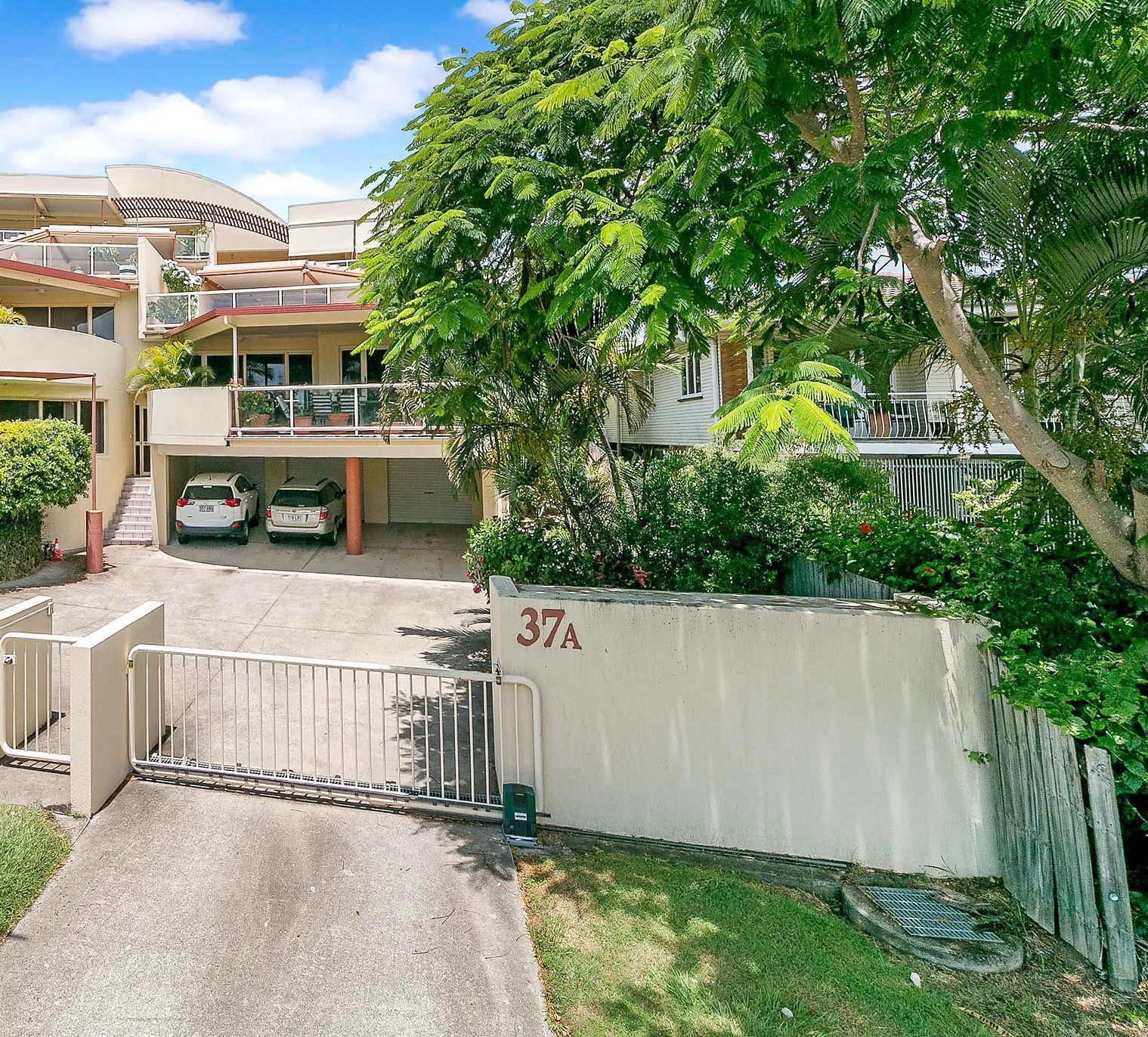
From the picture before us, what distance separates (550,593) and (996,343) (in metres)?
5.03

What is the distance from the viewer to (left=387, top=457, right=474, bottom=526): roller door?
2084 cm

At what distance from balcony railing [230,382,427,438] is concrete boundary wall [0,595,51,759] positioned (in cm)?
887

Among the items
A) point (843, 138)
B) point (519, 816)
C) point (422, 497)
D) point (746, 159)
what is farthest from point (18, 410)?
point (843, 138)

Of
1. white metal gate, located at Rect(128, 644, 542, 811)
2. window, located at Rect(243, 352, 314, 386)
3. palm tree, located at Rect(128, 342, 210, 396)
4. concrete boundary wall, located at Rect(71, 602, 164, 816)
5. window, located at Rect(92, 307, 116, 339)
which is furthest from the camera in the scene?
window, located at Rect(243, 352, 314, 386)

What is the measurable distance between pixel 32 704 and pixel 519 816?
5.26m

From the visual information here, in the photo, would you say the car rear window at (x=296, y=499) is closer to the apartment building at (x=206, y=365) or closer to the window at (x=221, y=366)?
the apartment building at (x=206, y=365)

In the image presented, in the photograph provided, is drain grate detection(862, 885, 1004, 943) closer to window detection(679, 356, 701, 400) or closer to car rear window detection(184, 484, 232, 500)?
window detection(679, 356, 701, 400)

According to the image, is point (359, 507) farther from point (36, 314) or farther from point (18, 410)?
point (36, 314)

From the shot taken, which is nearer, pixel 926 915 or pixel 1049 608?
pixel 926 915

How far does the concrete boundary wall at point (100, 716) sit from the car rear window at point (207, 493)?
11422 mm

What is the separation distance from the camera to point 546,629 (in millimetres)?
5789

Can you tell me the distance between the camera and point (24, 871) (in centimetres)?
473

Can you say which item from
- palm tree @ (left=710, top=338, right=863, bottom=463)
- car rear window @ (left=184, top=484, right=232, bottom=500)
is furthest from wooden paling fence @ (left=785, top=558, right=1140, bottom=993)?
car rear window @ (left=184, top=484, right=232, bottom=500)

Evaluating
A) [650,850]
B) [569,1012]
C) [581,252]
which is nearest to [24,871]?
[569,1012]
